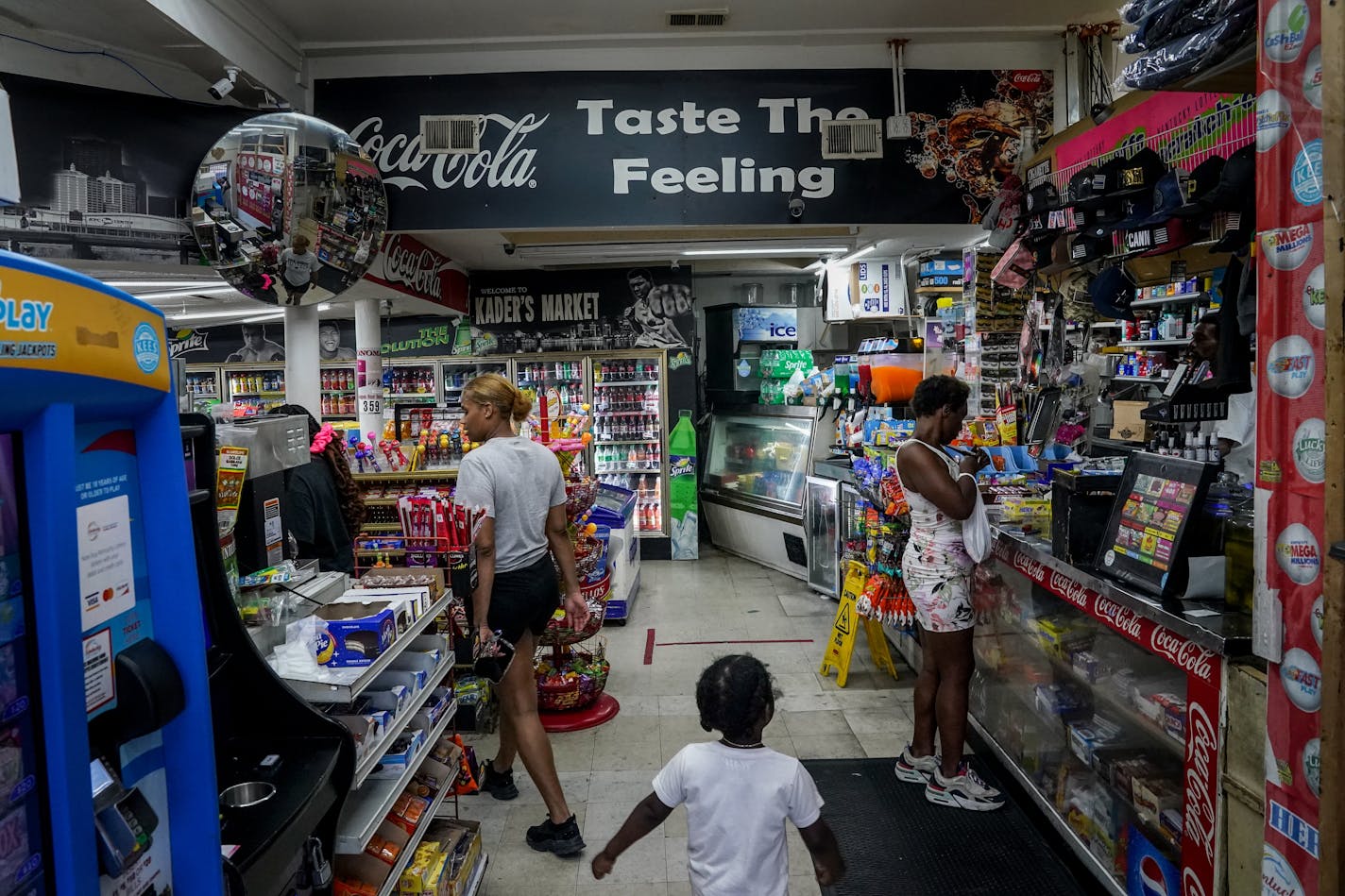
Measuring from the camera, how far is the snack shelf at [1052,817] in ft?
8.71

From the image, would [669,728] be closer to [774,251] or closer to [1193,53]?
[1193,53]

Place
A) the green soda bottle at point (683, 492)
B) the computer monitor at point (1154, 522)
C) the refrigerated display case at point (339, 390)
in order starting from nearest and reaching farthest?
the computer monitor at point (1154, 522) < the green soda bottle at point (683, 492) < the refrigerated display case at point (339, 390)

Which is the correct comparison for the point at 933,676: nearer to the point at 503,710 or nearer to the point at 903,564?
the point at 903,564

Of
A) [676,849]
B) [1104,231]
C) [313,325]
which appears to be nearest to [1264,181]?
[1104,231]

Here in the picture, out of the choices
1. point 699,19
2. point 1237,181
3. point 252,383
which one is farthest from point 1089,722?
point 252,383

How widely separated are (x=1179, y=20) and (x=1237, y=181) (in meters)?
0.54

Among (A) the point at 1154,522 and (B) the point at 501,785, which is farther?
(B) the point at 501,785

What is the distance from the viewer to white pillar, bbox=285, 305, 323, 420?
5.06m

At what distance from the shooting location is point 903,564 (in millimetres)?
3492

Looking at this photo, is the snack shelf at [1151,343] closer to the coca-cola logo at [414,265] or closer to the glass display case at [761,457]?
the glass display case at [761,457]

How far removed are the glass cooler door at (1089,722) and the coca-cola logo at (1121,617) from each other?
0.15 m

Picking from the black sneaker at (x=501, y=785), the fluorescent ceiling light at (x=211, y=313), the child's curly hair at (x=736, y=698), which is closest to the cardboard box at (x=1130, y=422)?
the child's curly hair at (x=736, y=698)

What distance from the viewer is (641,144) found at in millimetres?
4172

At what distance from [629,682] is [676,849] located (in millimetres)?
1797
